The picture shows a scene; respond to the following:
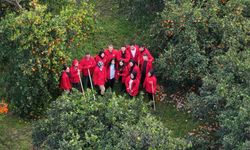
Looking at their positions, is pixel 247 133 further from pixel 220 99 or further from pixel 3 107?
pixel 3 107

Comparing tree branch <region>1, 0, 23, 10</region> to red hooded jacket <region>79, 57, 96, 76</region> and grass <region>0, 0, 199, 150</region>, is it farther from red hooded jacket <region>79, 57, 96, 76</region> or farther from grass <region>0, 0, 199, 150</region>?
grass <region>0, 0, 199, 150</region>

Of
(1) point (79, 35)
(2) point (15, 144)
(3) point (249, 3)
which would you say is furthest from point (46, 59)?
(3) point (249, 3)

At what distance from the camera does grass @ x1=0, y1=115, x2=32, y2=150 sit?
1412cm

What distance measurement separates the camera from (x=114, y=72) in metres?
15.7

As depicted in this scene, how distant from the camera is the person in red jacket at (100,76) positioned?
49.7 feet

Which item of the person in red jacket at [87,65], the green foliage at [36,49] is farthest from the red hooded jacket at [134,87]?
the green foliage at [36,49]

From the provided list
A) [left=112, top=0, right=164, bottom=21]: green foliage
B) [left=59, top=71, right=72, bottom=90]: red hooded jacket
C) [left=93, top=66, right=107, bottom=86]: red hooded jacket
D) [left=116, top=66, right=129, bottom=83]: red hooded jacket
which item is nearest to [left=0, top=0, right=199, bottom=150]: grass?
[left=112, top=0, right=164, bottom=21]: green foliage

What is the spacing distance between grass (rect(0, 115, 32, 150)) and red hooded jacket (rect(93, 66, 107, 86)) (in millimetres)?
2397

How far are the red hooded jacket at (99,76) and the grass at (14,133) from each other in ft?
7.86

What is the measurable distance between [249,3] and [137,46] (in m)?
3.81

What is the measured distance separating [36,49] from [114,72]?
10.2 feet

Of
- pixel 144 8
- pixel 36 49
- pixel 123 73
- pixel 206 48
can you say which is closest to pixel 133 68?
pixel 123 73

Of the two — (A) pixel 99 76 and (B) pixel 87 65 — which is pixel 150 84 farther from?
(B) pixel 87 65

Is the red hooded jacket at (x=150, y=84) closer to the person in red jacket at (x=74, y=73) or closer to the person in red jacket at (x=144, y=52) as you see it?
the person in red jacket at (x=144, y=52)
